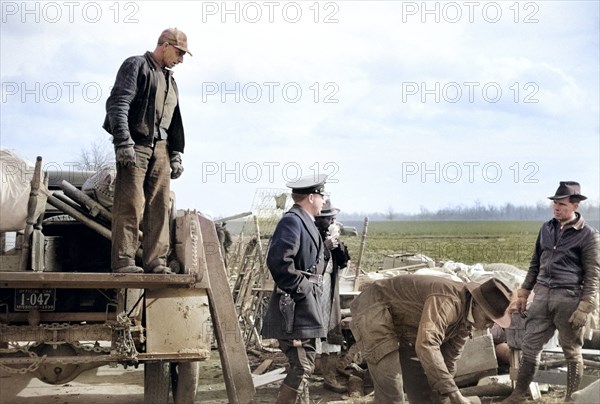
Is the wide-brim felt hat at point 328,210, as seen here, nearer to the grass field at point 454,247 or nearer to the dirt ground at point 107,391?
the dirt ground at point 107,391

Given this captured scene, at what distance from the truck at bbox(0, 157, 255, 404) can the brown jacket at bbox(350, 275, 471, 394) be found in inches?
47.6

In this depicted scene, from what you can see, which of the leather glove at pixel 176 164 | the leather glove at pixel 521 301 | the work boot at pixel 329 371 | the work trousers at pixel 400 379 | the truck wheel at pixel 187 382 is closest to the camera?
the work trousers at pixel 400 379

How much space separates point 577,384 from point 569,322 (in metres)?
0.60

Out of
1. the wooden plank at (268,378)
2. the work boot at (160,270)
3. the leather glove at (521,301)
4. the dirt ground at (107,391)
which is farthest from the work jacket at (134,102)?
the leather glove at (521,301)

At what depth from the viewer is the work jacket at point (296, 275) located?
603cm

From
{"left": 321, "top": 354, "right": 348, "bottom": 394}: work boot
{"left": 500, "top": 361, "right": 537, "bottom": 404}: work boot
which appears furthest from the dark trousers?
{"left": 321, "top": 354, "right": 348, "bottom": 394}: work boot

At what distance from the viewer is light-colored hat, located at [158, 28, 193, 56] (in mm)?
6605

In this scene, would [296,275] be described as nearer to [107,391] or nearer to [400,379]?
[400,379]

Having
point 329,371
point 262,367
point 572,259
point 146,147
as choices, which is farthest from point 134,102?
point 262,367

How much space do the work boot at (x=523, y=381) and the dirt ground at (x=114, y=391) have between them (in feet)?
0.61

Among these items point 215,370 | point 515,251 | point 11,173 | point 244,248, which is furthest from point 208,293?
point 515,251

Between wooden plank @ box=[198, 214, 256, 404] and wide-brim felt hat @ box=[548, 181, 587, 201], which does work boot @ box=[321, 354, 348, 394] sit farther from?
wide-brim felt hat @ box=[548, 181, 587, 201]

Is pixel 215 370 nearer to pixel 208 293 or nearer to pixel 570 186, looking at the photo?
pixel 208 293

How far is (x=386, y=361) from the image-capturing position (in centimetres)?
603
